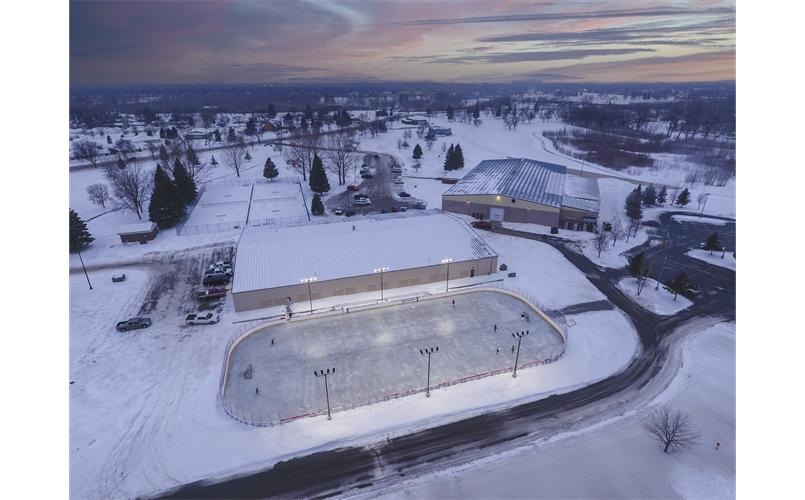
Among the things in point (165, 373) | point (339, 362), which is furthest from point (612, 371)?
point (165, 373)

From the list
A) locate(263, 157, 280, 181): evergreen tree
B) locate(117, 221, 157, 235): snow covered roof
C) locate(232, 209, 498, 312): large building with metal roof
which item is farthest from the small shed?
locate(263, 157, 280, 181): evergreen tree

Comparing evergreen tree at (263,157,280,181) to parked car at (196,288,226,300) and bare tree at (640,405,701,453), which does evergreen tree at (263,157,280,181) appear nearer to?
parked car at (196,288,226,300)

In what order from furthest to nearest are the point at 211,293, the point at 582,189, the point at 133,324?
the point at 582,189, the point at 211,293, the point at 133,324

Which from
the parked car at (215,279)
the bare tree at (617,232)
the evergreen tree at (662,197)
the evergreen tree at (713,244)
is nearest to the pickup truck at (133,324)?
the parked car at (215,279)

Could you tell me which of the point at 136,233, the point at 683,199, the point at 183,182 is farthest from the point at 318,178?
the point at 683,199

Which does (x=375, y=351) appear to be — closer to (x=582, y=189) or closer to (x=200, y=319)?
(x=200, y=319)

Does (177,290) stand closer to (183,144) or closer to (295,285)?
(295,285)
